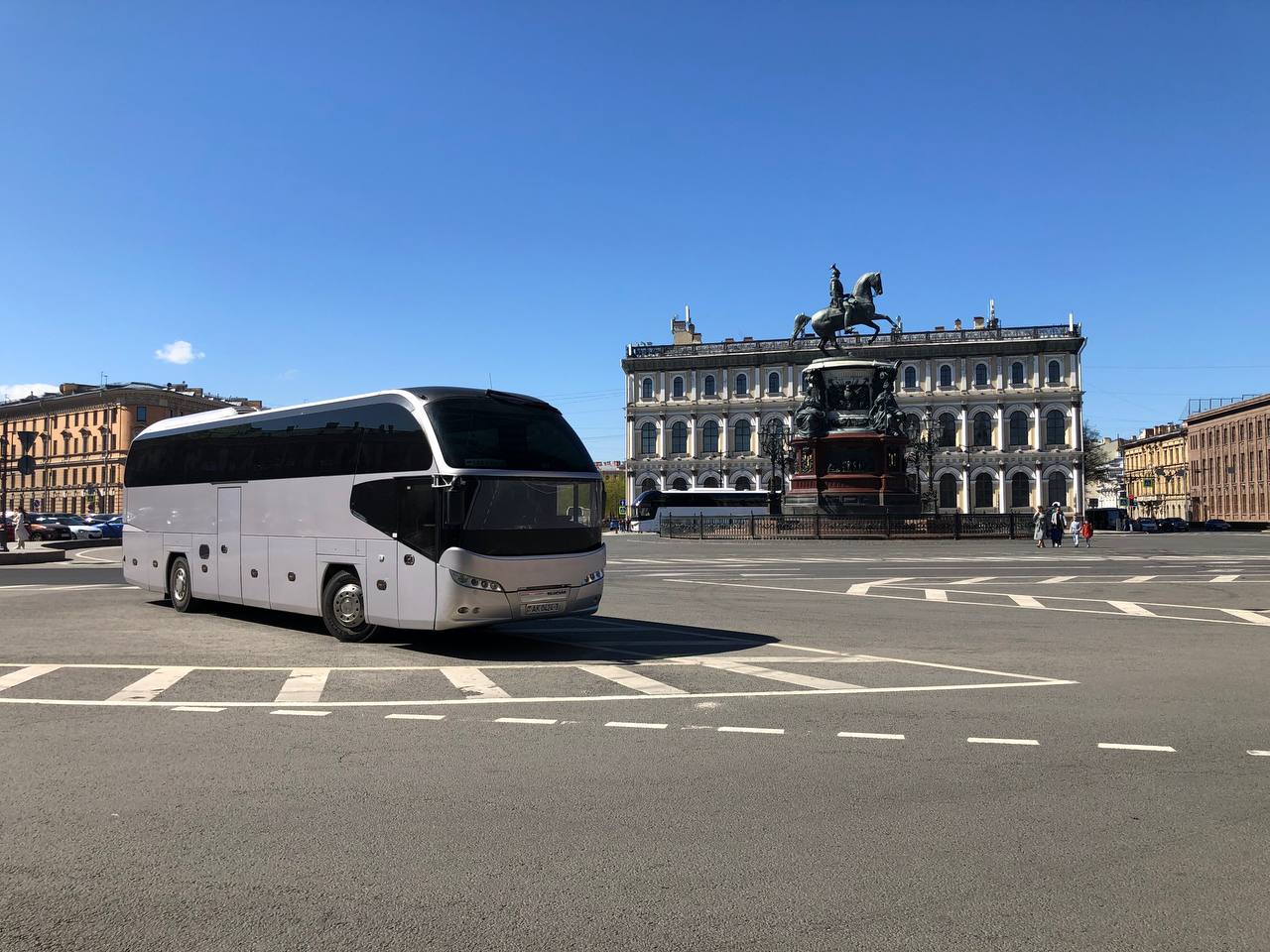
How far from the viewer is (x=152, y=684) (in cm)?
970

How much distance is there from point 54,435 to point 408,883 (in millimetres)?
121188

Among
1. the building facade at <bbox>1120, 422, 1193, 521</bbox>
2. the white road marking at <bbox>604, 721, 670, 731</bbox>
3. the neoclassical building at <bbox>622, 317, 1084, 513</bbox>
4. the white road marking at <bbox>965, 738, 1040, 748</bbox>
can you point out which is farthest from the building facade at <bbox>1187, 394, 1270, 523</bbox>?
the white road marking at <bbox>604, 721, 670, 731</bbox>

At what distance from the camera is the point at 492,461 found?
11805 millimetres

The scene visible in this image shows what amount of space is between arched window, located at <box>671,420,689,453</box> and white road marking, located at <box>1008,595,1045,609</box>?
287 ft

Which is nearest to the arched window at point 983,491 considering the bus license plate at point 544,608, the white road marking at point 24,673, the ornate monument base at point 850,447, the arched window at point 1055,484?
the arched window at point 1055,484

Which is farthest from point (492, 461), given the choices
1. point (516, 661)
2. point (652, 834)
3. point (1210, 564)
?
point (1210, 564)

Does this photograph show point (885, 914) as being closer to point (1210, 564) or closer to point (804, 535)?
point (1210, 564)

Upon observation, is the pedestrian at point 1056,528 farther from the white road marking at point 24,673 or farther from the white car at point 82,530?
the white car at point 82,530

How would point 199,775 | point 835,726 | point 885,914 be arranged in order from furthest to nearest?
point 835,726 < point 199,775 < point 885,914

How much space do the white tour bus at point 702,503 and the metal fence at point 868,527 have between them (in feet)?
65.7

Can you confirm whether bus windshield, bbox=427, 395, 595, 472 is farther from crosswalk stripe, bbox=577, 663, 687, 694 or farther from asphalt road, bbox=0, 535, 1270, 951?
crosswalk stripe, bbox=577, 663, 687, 694

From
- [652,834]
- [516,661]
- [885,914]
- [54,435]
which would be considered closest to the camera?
[885,914]

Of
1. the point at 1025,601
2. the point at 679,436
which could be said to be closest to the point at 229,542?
the point at 1025,601

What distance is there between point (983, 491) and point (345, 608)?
306 ft
